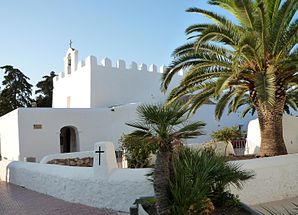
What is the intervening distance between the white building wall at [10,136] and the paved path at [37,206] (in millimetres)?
7228

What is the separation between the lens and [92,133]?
1984 cm

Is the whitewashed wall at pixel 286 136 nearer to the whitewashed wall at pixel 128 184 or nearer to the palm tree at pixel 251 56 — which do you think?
the palm tree at pixel 251 56

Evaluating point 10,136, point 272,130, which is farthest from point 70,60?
point 272,130

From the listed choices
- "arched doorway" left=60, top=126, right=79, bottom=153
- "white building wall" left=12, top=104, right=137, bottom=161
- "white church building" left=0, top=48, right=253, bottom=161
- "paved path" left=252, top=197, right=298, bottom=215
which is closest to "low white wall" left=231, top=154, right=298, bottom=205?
"paved path" left=252, top=197, right=298, bottom=215

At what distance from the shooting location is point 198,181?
575cm

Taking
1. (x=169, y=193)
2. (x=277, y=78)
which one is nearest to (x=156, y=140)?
(x=169, y=193)

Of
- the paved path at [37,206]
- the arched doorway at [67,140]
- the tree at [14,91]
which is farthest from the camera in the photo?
the tree at [14,91]

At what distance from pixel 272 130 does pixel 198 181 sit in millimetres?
5658

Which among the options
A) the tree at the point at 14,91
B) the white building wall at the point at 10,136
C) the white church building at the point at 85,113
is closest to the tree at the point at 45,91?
the tree at the point at 14,91

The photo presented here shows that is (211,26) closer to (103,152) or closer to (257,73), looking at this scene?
(257,73)

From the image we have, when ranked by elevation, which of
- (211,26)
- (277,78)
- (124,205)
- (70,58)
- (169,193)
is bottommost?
(124,205)

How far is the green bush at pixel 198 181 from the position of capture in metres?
5.62

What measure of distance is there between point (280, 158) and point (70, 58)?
19360mm

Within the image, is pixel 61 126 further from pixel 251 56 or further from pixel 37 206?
pixel 251 56
